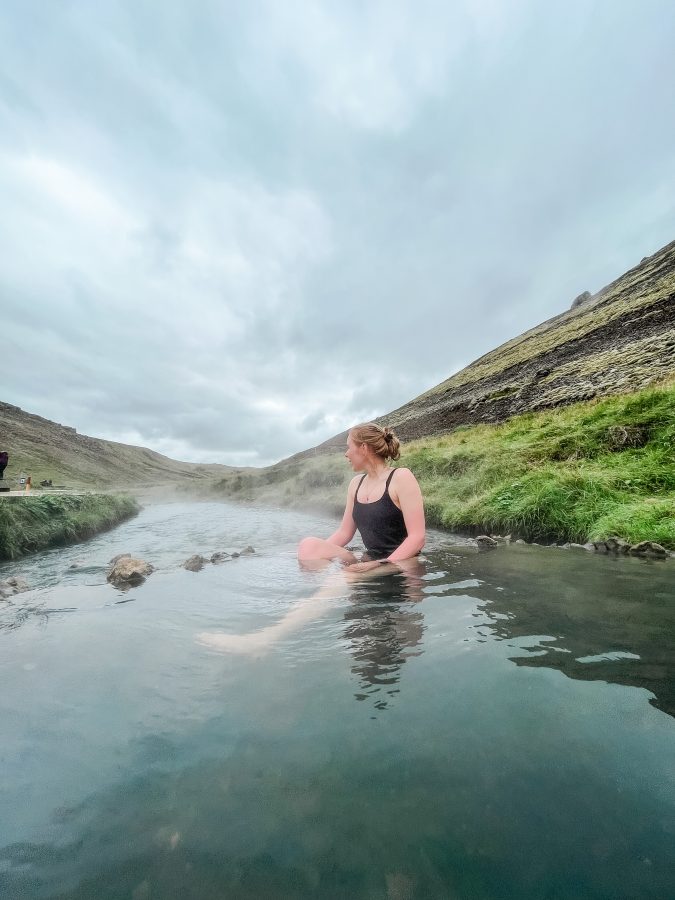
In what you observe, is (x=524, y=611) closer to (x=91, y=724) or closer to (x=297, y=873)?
(x=297, y=873)

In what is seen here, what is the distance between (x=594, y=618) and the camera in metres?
3.39

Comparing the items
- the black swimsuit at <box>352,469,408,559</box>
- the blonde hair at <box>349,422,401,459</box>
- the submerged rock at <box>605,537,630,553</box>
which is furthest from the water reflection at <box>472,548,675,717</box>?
the blonde hair at <box>349,422,401,459</box>

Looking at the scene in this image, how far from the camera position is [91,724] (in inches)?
91.5

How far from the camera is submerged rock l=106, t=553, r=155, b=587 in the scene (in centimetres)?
603

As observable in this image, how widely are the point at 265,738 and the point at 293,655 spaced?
1028 millimetres

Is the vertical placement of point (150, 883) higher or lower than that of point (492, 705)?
lower

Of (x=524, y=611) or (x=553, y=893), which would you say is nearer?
(x=553, y=893)

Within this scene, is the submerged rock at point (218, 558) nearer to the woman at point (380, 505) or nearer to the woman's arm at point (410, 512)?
the woman at point (380, 505)

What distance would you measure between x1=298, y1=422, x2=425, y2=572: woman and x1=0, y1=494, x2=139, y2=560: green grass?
8.15 m

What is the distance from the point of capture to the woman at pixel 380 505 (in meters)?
5.31

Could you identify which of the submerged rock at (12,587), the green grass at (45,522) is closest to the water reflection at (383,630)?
the submerged rock at (12,587)

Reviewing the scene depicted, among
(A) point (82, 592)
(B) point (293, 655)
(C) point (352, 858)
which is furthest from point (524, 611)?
(A) point (82, 592)

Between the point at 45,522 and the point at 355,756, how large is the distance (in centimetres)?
1226

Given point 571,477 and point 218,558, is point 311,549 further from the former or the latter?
point 571,477
